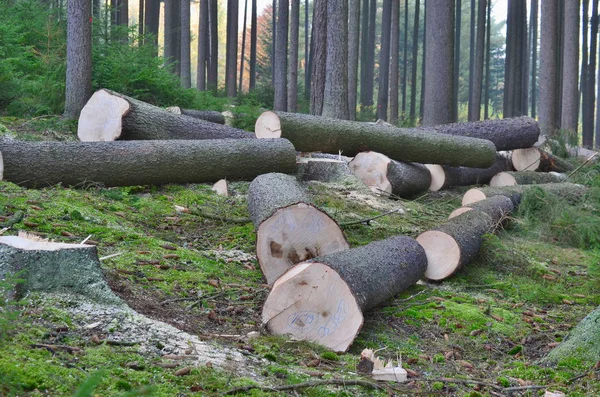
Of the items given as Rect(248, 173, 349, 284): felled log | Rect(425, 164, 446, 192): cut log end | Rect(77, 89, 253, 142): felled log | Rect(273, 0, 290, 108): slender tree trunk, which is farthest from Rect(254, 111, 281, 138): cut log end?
Rect(273, 0, 290, 108): slender tree trunk

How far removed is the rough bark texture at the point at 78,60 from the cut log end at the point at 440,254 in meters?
6.67

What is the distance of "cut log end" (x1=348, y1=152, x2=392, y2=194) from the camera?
30.2 ft

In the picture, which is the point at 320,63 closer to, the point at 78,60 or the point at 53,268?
the point at 78,60

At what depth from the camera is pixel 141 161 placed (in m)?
7.76

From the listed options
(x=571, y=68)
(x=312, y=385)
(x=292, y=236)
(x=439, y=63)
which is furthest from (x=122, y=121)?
(x=571, y=68)

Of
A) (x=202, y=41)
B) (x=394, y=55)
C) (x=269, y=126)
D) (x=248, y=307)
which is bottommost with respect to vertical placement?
(x=248, y=307)

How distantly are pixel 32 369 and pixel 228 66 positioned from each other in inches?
941

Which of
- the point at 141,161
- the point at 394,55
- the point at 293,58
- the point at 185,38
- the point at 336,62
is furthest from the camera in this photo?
the point at 394,55

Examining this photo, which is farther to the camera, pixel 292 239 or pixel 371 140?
pixel 371 140

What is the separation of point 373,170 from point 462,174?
2288 mm

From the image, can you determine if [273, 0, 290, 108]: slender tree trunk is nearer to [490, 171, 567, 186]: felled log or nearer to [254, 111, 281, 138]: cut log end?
[490, 171, 567, 186]: felled log

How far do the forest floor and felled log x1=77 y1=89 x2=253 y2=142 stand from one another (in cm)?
99

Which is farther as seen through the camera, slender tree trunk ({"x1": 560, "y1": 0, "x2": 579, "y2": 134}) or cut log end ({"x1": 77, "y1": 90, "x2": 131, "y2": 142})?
slender tree trunk ({"x1": 560, "y1": 0, "x2": 579, "y2": 134})

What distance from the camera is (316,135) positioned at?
9117mm
